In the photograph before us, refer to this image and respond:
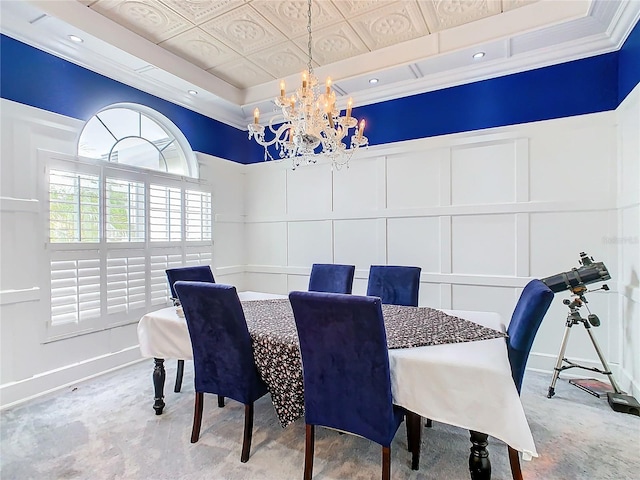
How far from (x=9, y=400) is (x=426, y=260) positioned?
3.92 m

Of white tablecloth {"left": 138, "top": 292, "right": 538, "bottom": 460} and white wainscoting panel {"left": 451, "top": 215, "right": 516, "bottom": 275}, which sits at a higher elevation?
white wainscoting panel {"left": 451, "top": 215, "right": 516, "bottom": 275}

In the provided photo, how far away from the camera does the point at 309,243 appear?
14.4 ft

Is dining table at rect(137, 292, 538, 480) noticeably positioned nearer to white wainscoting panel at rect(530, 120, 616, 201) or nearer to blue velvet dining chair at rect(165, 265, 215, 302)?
blue velvet dining chair at rect(165, 265, 215, 302)

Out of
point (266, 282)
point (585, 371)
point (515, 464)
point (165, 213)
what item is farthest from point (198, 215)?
point (585, 371)

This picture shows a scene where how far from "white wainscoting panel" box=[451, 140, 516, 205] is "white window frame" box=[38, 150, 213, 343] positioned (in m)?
3.11

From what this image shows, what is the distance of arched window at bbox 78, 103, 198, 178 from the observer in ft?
10.8

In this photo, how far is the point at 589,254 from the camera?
117 inches

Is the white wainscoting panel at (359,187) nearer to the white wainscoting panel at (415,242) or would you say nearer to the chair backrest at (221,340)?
the white wainscoting panel at (415,242)

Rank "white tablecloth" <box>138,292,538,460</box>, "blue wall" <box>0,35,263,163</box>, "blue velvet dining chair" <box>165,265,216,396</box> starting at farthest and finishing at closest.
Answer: "blue velvet dining chair" <box>165,265,216,396</box> → "blue wall" <box>0,35,263,163</box> → "white tablecloth" <box>138,292,538,460</box>

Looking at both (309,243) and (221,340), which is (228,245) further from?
(221,340)

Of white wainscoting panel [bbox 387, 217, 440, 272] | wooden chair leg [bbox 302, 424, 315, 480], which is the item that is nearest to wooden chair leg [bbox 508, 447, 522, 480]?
wooden chair leg [bbox 302, 424, 315, 480]

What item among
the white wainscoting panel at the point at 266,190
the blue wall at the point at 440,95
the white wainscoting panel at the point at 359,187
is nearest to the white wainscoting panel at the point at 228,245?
the white wainscoting panel at the point at 266,190

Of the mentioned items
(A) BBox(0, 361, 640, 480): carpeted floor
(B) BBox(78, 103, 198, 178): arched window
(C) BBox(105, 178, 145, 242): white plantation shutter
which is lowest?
(A) BBox(0, 361, 640, 480): carpeted floor

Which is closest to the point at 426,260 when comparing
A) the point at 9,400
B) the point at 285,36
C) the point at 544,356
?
the point at 544,356
